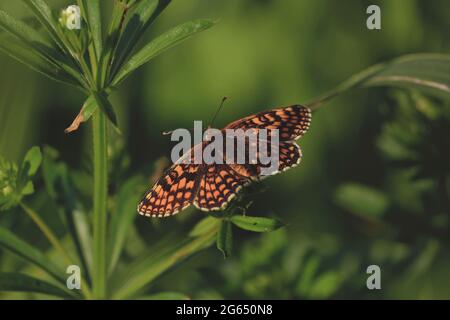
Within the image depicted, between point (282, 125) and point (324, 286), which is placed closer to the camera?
point (282, 125)

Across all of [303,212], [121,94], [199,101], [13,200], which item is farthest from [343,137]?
[13,200]

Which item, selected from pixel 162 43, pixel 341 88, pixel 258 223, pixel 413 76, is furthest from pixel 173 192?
pixel 413 76

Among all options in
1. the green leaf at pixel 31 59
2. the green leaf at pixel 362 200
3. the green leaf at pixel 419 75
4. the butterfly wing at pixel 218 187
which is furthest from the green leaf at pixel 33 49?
the green leaf at pixel 362 200

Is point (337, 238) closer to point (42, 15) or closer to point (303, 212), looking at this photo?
point (303, 212)

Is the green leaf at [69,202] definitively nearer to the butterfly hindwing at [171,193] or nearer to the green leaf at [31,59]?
the butterfly hindwing at [171,193]

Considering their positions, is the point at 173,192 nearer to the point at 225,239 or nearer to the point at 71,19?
the point at 225,239

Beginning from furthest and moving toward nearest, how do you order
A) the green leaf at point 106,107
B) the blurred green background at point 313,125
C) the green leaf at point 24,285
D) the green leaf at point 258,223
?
the blurred green background at point 313,125 < the green leaf at point 24,285 < the green leaf at point 258,223 < the green leaf at point 106,107
